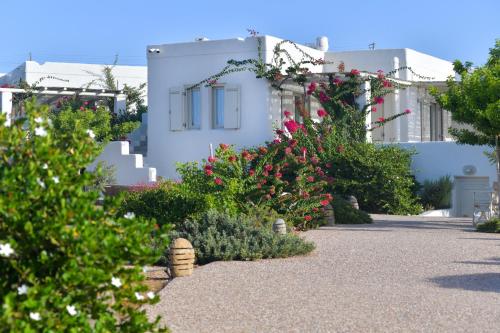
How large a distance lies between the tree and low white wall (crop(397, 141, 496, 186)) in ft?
16.0

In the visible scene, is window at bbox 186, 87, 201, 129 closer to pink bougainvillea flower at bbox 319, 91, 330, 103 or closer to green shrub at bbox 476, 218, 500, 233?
pink bougainvillea flower at bbox 319, 91, 330, 103

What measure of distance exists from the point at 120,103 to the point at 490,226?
14689 millimetres

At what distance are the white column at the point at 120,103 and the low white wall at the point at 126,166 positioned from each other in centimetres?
424

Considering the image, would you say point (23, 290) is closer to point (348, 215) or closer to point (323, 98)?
point (348, 215)

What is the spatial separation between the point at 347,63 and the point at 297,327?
2141 centimetres

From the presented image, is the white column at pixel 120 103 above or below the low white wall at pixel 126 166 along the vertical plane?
above

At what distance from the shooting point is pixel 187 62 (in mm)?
25422

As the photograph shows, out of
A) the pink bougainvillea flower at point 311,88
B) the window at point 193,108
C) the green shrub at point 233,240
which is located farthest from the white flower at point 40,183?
the window at point 193,108

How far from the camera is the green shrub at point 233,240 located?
12.9m

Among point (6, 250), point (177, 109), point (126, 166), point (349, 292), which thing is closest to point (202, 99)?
point (177, 109)

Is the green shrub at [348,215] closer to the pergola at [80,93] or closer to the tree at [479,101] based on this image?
the tree at [479,101]

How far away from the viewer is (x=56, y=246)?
223 inches

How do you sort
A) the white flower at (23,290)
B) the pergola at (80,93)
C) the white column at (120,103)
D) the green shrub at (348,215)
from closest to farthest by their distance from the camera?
1. the white flower at (23,290)
2. the green shrub at (348,215)
3. the pergola at (80,93)
4. the white column at (120,103)

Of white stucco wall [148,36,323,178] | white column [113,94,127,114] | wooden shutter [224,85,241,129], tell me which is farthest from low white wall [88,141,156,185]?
white column [113,94,127,114]
